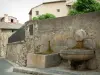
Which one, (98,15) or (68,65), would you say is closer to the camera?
(98,15)

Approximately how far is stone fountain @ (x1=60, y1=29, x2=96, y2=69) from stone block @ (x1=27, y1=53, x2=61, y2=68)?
125 centimetres

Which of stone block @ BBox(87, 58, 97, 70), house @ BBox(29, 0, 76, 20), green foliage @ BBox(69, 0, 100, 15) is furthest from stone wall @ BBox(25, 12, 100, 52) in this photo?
house @ BBox(29, 0, 76, 20)

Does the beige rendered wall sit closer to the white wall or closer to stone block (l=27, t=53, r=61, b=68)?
the white wall

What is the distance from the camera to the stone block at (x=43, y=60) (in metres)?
10.6

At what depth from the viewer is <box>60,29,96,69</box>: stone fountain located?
891 cm

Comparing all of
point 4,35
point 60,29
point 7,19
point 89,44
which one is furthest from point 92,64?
point 7,19

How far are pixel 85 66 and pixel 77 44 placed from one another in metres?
1.07

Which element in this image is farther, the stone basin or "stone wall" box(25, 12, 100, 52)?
"stone wall" box(25, 12, 100, 52)

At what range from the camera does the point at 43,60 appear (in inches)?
420

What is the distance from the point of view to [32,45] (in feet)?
44.6

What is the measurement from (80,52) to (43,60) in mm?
2477

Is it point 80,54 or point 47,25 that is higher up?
point 47,25

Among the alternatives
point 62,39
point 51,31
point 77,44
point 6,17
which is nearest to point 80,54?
point 77,44

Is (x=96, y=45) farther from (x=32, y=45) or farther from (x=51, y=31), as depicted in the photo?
(x=32, y=45)
